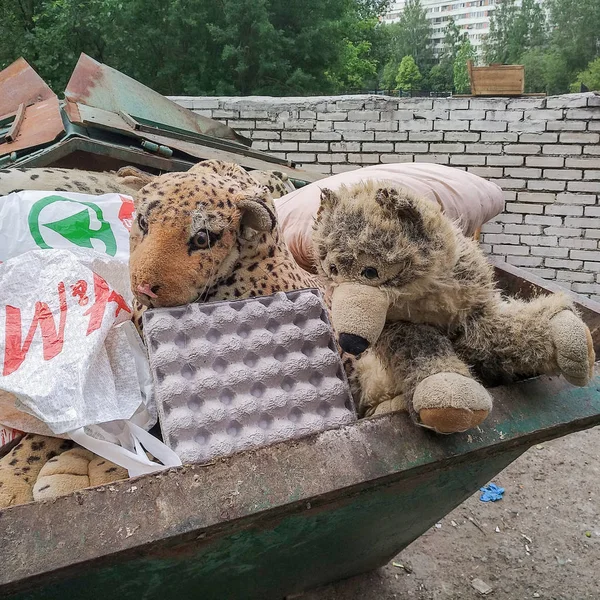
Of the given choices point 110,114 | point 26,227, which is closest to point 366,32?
point 110,114

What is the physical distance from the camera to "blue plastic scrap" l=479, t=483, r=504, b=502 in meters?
2.68

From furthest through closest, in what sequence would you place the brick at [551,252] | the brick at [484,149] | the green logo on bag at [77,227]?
the brick at [551,252]
the brick at [484,149]
the green logo on bag at [77,227]

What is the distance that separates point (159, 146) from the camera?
2.68 m

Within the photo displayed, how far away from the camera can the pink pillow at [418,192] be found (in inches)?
74.1

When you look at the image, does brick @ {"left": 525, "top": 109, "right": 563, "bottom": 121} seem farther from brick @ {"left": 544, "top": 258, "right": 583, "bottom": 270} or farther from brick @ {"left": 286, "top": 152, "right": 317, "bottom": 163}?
brick @ {"left": 286, "top": 152, "right": 317, "bottom": 163}

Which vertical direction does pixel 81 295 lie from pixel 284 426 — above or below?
above

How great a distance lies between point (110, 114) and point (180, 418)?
2.34 meters

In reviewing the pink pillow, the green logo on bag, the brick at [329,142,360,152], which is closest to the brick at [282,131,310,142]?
the brick at [329,142,360,152]

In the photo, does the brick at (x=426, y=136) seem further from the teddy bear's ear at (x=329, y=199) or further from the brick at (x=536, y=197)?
the teddy bear's ear at (x=329, y=199)

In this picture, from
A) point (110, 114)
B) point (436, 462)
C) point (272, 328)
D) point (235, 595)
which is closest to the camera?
point (436, 462)

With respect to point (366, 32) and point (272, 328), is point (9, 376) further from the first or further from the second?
point (366, 32)

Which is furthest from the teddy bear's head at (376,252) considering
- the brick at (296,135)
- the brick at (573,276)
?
the brick at (573,276)

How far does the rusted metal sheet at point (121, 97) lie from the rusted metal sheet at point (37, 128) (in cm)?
16

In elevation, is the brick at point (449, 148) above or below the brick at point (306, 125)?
below
